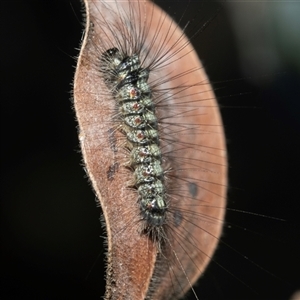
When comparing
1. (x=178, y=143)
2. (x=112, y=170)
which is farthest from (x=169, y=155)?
(x=112, y=170)

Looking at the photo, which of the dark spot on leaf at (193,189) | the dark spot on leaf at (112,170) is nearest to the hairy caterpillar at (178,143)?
the dark spot on leaf at (193,189)

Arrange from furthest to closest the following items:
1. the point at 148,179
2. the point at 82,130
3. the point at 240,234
→ the point at 240,234, the point at 148,179, the point at 82,130

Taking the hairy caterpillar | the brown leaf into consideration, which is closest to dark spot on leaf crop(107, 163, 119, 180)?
the brown leaf

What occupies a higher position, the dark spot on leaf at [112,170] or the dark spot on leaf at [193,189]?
the dark spot on leaf at [112,170]

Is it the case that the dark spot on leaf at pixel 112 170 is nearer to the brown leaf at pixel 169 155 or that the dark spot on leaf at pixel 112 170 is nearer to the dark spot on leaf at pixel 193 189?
the brown leaf at pixel 169 155

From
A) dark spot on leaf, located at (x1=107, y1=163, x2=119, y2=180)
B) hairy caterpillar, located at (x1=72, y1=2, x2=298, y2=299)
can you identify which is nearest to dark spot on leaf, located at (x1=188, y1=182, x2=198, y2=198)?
hairy caterpillar, located at (x1=72, y1=2, x2=298, y2=299)

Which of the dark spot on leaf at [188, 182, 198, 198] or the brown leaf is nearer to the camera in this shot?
the brown leaf

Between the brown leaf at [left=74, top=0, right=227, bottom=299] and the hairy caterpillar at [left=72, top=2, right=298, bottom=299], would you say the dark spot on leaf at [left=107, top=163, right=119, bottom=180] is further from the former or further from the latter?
the hairy caterpillar at [left=72, top=2, right=298, bottom=299]

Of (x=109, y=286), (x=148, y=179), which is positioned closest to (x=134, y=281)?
(x=109, y=286)

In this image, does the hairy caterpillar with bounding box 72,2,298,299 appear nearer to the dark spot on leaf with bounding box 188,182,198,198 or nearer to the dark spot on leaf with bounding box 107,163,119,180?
the dark spot on leaf with bounding box 188,182,198,198

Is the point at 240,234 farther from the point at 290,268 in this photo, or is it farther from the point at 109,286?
the point at 109,286

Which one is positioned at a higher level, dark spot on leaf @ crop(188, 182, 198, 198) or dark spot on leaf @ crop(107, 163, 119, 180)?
dark spot on leaf @ crop(107, 163, 119, 180)
